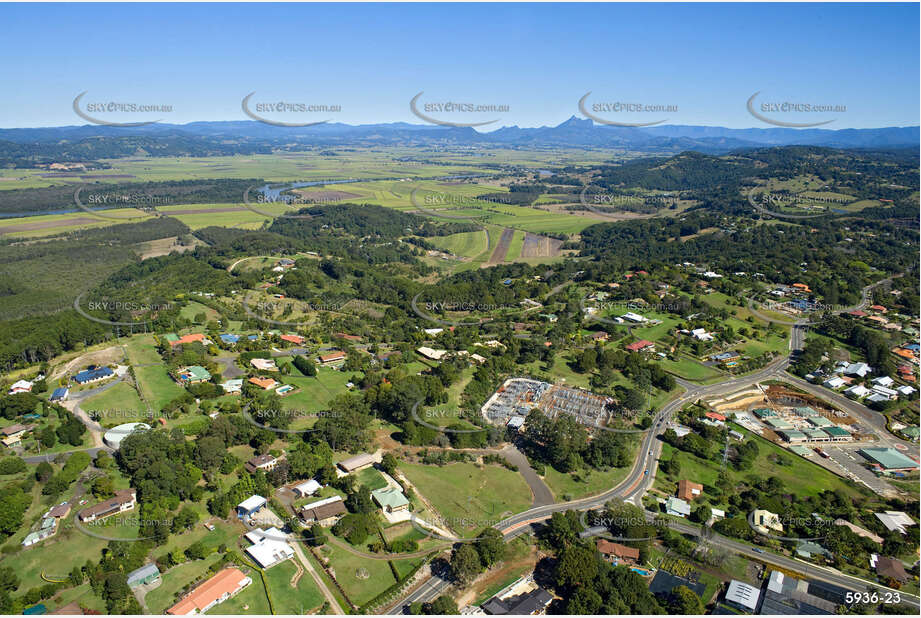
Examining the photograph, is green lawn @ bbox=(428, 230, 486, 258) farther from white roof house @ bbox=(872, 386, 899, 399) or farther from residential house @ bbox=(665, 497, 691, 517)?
residential house @ bbox=(665, 497, 691, 517)

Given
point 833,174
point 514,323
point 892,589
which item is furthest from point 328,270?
point 833,174

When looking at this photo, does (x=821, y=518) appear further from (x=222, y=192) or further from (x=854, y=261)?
(x=222, y=192)

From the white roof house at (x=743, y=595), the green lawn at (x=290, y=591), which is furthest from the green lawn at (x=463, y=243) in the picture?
the white roof house at (x=743, y=595)

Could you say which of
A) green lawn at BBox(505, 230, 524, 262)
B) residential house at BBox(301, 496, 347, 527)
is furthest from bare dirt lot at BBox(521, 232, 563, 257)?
residential house at BBox(301, 496, 347, 527)

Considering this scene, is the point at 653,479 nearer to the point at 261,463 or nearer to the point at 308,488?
the point at 308,488

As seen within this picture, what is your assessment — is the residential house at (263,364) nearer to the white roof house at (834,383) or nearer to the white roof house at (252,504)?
the white roof house at (252,504)
